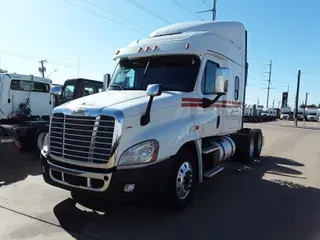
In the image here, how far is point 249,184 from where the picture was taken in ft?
23.5

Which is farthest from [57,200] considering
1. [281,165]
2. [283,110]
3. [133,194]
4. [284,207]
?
[283,110]

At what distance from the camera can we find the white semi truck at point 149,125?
4.26 metres

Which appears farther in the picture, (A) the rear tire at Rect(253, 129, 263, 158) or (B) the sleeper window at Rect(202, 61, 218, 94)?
(A) the rear tire at Rect(253, 129, 263, 158)

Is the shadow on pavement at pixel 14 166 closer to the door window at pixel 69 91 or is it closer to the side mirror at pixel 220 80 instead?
the door window at pixel 69 91

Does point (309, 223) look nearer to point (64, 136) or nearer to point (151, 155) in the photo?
point (151, 155)

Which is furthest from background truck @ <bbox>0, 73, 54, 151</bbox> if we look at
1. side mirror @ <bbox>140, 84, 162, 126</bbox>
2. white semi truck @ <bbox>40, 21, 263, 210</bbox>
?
side mirror @ <bbox>140, 84, 162, 126</bbox>

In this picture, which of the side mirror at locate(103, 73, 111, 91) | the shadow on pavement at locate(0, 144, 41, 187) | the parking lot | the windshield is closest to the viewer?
the parking lot

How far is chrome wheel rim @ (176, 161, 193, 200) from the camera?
490cm

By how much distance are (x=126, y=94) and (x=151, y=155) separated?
4.56 ft

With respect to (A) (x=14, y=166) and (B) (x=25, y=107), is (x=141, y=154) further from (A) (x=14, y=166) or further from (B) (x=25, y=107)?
(B) (x=25, y=107)

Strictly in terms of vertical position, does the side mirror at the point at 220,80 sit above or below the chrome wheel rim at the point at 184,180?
above

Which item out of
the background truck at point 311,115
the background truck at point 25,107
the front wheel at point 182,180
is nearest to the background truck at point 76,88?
the background truck at point 25,107

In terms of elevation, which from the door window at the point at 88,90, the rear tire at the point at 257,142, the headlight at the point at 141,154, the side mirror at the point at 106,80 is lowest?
the rear tire at the point at 257,142

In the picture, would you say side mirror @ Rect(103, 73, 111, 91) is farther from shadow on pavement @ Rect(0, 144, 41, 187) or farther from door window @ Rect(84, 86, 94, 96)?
door window @ Rect(84, 86, 94, 96)
